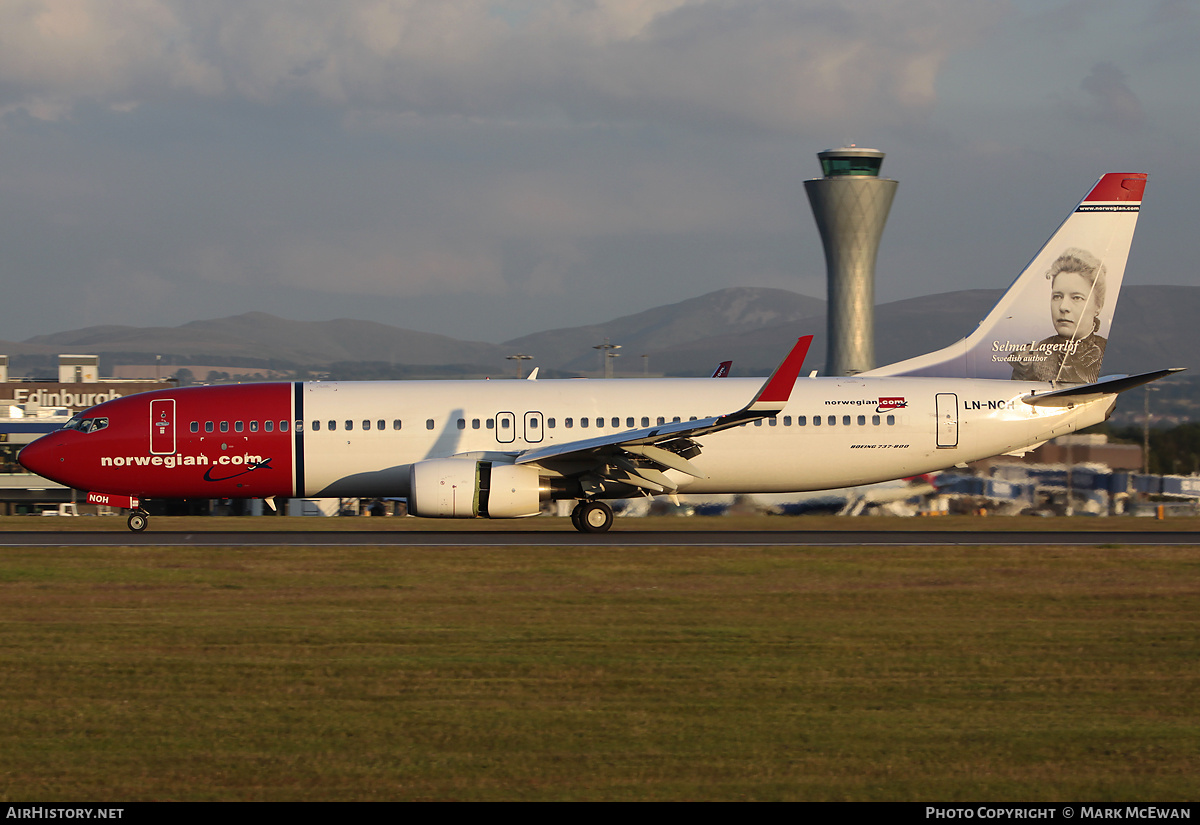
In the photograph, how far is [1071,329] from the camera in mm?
28750

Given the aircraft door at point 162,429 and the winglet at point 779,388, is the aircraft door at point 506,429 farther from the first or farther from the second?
the aircraft door at point 162,429

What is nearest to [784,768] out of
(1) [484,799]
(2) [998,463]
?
(1) [484,799]

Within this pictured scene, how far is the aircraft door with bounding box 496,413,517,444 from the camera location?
2672 centimetres

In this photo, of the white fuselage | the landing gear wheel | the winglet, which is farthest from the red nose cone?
the winglet

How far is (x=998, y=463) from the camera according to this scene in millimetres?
35906

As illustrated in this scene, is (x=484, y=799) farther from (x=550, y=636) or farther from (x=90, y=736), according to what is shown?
(x=550, y=636)

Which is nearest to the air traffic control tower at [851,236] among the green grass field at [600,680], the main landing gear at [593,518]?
the main landing gear at [593,518]

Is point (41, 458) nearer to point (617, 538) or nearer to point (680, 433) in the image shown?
point (617, 538)

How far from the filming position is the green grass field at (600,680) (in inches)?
346

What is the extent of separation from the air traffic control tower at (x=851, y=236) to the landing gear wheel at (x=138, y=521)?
347ft

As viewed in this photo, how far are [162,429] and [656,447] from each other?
11.0m

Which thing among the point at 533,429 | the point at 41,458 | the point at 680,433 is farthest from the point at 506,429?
the point at 41,458

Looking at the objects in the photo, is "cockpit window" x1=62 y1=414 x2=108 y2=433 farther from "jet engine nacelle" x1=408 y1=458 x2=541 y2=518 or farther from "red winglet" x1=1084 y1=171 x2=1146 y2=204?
"red winglet" x1=1084 y1=171 x2=1146 y2=204

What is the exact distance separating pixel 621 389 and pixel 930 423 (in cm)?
688
